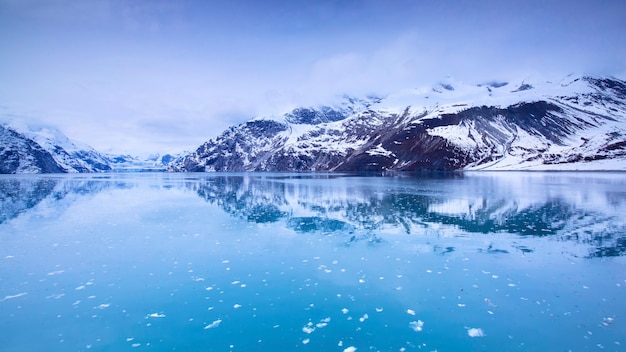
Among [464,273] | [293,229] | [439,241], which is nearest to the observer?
[464,273]

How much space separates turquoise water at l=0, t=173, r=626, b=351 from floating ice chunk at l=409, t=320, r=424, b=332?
A: 0.07 meters

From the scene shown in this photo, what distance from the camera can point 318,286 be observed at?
17.1 meters

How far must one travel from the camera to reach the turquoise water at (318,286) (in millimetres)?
12281

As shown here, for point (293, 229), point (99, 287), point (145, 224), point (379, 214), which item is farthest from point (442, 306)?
point (145, 224)

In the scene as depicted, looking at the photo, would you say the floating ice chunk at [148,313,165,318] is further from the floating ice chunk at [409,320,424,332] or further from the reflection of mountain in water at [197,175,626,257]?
the reflection of mountain in water at [197,175,626,257]

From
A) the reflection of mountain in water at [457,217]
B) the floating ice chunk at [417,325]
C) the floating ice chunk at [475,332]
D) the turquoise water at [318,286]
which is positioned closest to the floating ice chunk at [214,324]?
the turquoise water at [318,286]

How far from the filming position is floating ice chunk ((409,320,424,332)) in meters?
12.8

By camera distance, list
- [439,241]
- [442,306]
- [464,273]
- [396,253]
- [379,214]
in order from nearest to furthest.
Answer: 1. [442,306]
2. [464,273]
3. [396,253]
4. [439,241]
5. [379,214]

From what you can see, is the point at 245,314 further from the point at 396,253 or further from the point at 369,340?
the point at 396,253

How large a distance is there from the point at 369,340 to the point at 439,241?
610 inches

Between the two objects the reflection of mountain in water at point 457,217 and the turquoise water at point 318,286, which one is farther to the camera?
the reflection of mountain in water at point 457,217

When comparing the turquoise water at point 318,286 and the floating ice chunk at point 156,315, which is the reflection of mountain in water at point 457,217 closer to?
the turquoise water at point 318,286

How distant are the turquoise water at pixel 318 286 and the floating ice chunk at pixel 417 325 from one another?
72mm

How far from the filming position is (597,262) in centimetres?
2005
